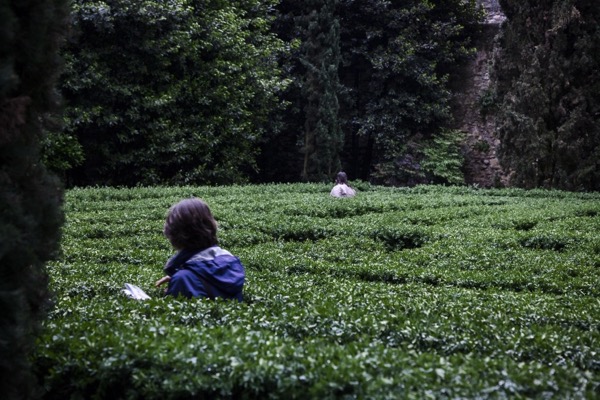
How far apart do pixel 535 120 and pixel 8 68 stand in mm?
19197

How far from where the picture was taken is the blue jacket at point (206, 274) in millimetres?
4414

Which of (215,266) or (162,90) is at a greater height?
(162,90)

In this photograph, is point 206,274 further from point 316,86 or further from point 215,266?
point 316,86

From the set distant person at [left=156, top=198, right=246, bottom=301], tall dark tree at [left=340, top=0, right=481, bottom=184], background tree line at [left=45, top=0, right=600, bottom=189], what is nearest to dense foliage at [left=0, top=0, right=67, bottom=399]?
distant person at [left=156, top=198, right=246, bottom=301]

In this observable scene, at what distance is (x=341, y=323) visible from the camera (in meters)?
3.73

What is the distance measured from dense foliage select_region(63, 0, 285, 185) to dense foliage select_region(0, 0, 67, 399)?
605 inches

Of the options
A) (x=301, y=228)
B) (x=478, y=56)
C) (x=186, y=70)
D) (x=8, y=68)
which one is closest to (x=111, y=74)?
(x=186, y=70)

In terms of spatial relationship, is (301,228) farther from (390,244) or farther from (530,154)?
(530,154)

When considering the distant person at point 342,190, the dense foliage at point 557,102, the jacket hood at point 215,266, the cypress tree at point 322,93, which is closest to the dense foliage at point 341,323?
the jacket hood at point 215,266

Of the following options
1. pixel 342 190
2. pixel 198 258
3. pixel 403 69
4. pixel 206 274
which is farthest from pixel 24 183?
pixel 403 69

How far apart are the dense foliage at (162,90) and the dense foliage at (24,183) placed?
1537cm

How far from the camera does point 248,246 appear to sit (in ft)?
30.0

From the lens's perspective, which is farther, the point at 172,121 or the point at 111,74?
the point at 172,121

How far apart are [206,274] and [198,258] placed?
139 mm
